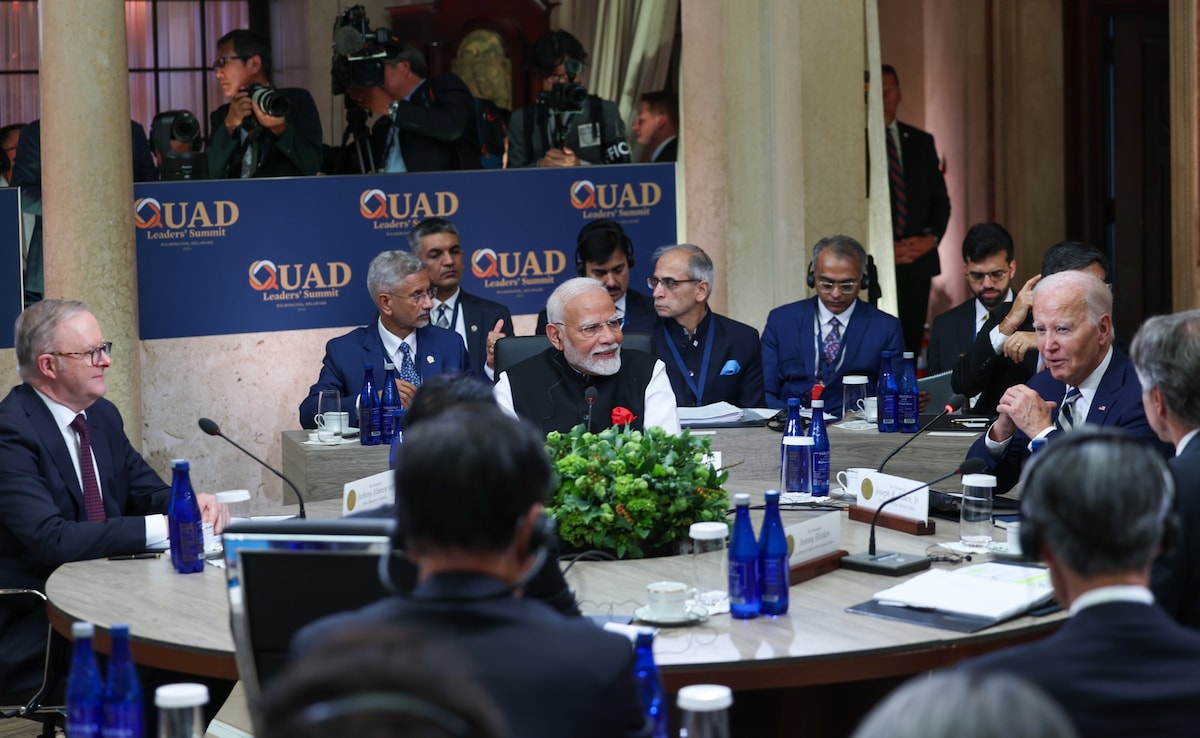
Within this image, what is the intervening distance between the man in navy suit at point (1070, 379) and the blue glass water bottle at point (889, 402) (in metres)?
0.87

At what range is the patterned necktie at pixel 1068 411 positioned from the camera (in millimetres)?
4363

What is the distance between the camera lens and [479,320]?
6.55m

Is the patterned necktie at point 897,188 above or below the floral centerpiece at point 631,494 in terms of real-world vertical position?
above

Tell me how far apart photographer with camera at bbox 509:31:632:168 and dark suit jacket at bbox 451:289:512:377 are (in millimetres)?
1193

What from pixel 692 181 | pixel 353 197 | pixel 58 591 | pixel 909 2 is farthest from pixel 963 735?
pixel 909 2

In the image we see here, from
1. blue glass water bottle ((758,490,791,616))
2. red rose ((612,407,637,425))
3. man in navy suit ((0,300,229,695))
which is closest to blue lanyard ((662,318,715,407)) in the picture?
red rose ((612,407,637,425))

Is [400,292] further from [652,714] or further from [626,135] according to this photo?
[652,714]

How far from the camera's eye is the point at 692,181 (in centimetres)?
784

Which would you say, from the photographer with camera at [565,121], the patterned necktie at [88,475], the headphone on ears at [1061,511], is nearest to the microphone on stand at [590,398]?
the patterned necktie at [88,475]

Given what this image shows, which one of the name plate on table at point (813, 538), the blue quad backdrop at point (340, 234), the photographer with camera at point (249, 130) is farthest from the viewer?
the photographer with camera at point (249, 130)

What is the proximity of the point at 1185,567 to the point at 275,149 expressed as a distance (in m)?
5.14

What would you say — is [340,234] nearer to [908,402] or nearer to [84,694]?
[908,402]

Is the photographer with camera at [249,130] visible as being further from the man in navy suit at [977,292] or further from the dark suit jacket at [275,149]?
the man in navy suit at [977,292]

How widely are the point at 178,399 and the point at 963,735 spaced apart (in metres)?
6.17
